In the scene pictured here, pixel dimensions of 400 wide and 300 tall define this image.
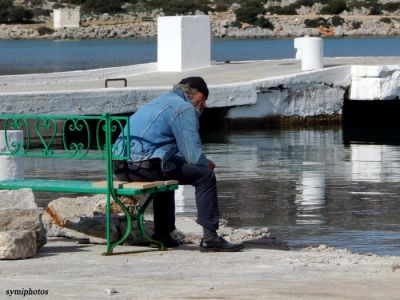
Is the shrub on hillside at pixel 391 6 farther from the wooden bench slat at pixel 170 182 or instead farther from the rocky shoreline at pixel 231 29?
the wooden bench slat at pixel 170 182

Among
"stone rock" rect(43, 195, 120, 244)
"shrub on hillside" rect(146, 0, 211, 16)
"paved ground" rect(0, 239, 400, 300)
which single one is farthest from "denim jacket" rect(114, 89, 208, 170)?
"shrub on hillside" rect(146, 0, 211, 16)

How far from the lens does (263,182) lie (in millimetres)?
16094

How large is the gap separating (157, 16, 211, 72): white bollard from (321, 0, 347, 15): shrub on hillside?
79.9m

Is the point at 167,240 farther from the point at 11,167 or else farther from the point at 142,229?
the point at 11,167

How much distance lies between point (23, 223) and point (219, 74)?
15.9m

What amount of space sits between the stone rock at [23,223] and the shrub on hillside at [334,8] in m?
97.4

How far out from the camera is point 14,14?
105688 mm

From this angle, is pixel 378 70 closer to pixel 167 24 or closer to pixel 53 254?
pixel 167 24

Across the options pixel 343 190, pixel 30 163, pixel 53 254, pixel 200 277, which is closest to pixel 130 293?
pixel 200 277

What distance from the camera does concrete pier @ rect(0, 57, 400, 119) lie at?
20.4 m

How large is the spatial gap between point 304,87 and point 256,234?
11925mm

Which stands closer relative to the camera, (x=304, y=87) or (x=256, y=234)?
(x=256, y=234)

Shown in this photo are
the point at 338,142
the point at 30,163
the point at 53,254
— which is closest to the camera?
the point at 53,254

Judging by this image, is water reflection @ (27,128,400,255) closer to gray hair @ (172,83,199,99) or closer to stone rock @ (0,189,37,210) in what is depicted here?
gray hair @ (172,83,199,99)
